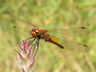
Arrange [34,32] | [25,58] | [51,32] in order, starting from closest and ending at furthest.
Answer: [25,58]
[34,32]
[51,32]

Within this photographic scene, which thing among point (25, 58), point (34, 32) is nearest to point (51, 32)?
point (34, 32)

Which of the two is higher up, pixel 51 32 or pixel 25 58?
pixel 25 58

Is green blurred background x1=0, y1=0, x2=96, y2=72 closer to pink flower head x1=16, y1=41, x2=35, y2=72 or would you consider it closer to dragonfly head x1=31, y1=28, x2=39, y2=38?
dragonfly head x1=31, y1=28, x2=39, y2=38

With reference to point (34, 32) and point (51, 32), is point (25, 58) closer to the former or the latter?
point (34, 32)

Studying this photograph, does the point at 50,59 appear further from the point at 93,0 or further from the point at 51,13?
the point at 93,0

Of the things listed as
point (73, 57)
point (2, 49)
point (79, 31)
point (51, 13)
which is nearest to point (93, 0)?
point (79, 31)

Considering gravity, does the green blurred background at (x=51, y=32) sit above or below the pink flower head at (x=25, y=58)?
below

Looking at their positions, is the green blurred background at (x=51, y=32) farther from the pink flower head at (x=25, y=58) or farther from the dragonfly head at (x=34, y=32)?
the pink flower head at (x=25, y=58)

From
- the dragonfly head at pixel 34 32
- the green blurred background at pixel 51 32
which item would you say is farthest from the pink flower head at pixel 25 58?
the green blurred background at pixel 51 32
